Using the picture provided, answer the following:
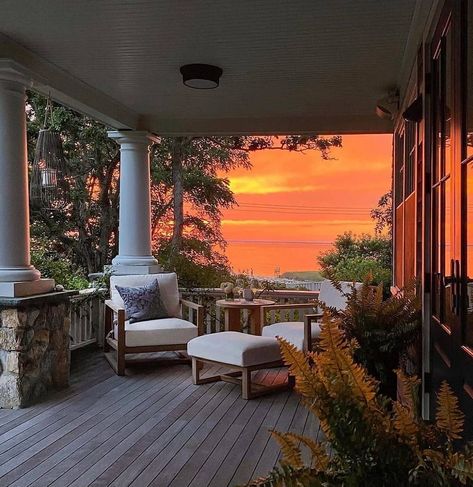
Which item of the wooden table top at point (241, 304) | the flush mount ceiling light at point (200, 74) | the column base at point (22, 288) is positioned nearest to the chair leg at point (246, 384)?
the wooden table top at point (241, 304)

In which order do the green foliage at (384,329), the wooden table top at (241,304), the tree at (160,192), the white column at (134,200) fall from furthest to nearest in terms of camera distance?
the tree at (160,192)
the white column at (134,200)
the wooden table top at (241,304)
the green foliage at (384,329)

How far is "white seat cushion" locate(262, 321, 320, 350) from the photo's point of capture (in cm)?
442

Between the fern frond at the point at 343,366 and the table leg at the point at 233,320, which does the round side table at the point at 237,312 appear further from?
the fern frond at the point at 343,366

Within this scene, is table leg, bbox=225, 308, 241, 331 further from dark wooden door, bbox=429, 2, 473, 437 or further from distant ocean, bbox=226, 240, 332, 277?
distant ocean, bbox=226, 240, 332, 277

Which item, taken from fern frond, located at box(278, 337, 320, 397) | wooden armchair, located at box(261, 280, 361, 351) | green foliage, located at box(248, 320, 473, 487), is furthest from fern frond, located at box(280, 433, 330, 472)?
wooden armchair, located at box(261, 280, 361, 351)

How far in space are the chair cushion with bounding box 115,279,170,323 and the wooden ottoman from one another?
75 cm

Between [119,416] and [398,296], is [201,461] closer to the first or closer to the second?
[119,416]

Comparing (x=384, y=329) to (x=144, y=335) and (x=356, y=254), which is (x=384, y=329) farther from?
(x=356, y=254)

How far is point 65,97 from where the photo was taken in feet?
15.0

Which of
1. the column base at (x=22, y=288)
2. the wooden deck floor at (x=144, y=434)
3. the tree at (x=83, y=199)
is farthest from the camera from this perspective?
the tree at (x=83, y=199)

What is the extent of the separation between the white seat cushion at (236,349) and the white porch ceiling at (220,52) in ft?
7.02

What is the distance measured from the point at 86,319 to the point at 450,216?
14.5 ft

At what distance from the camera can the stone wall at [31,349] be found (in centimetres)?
372

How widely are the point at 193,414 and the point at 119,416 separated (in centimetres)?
51
